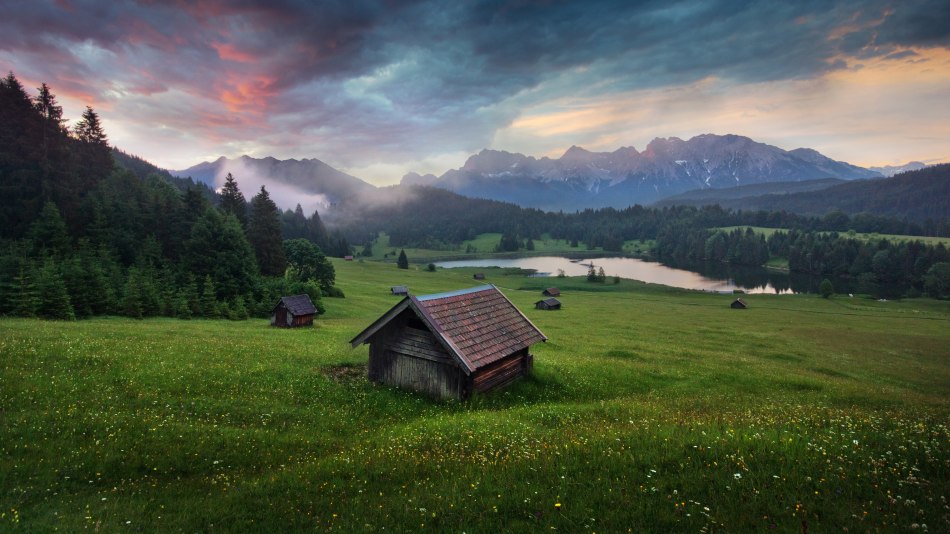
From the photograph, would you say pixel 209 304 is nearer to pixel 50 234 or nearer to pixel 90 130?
pixel 50 234

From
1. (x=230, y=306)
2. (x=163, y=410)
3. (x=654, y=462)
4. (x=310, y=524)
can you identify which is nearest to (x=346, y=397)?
(x=163, y=410)

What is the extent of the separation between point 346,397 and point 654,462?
13879mm

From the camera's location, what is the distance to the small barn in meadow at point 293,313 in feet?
168

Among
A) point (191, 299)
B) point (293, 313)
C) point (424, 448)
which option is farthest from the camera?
point (191, 299)

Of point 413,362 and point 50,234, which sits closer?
point 413,362

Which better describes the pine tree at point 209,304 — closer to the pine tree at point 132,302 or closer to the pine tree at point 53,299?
the pine tree at point 132,302

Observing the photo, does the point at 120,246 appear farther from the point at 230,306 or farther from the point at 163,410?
the point at 163,410

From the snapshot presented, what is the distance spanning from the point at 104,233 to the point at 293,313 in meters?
40.9

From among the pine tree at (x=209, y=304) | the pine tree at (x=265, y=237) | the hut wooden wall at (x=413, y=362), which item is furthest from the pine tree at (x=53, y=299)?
the pine tree at (x=265, y=237)

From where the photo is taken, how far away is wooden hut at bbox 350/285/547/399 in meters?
19.9

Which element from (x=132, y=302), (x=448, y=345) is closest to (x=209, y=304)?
(x=132, y=302)

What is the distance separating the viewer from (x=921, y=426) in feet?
42.7

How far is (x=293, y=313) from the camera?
5097cm

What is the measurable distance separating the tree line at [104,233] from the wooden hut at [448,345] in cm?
4044
